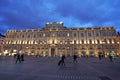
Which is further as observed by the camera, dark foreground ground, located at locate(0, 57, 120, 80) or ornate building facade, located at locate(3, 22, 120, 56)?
ornate building facade, located at locate(3, 22, 120, 56)

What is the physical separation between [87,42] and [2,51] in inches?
2024

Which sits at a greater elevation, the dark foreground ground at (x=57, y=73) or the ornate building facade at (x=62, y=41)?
the ornate building facade at (x=62, y=41)

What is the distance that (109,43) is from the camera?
53375mm

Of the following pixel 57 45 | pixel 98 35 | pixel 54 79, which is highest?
pixel 98 35

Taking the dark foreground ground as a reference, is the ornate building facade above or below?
above

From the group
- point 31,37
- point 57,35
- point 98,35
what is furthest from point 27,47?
point 98,35

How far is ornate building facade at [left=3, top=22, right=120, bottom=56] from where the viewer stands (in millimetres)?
53875

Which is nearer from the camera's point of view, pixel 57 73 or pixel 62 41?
pixel 57 73

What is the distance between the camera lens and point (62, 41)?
189ft

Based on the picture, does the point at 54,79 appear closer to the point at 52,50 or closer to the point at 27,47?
the point at 52,50

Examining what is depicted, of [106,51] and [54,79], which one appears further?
[106,51]

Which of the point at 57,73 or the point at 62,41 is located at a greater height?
the point at 62,41

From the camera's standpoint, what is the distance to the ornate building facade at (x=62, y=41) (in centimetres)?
5388

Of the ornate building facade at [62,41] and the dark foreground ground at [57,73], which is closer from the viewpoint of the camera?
the dark foreground ground at [57,73]
